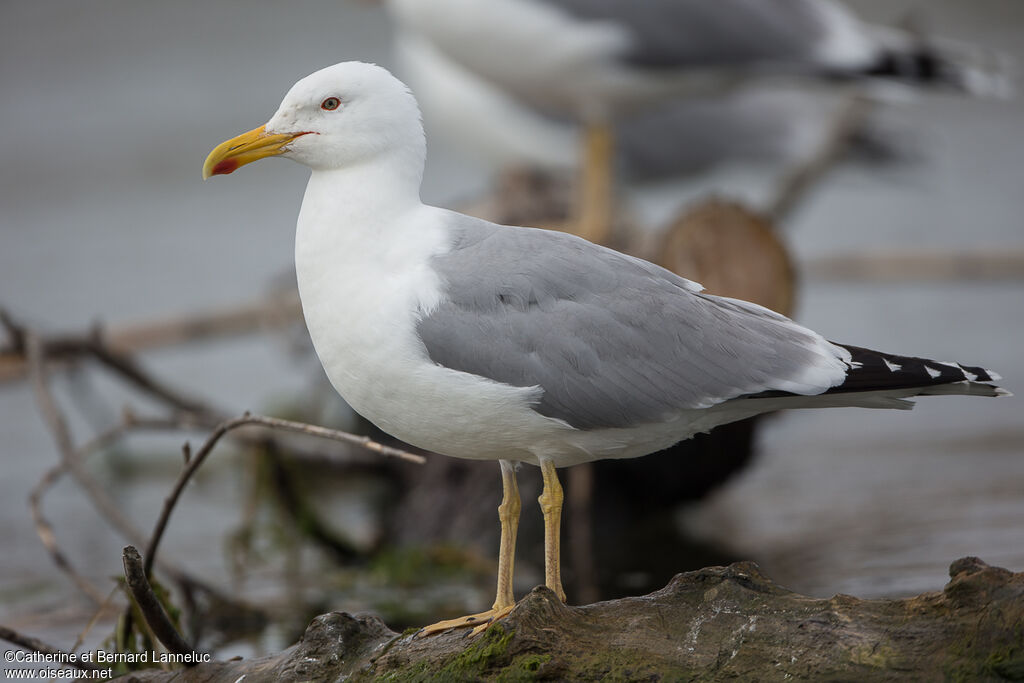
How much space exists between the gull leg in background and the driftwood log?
330cm

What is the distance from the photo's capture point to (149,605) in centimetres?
320

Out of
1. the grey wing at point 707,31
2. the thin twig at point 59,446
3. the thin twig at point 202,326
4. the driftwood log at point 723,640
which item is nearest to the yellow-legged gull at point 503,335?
the driftwood log at point 723,640

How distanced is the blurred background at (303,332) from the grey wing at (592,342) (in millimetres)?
1495

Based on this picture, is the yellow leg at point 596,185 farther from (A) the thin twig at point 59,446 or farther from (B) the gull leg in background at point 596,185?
(A) the thin twig at point 59,446

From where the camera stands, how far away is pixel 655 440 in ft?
10.6

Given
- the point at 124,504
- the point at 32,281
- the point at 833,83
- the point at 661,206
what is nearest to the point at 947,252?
the point at 833,83

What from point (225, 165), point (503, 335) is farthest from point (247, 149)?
point (503, 335)

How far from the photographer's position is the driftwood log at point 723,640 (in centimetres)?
268

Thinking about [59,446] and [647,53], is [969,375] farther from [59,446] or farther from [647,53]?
[647,53]

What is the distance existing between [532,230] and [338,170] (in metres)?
0.50

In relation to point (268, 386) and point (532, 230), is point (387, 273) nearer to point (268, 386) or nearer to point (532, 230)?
point (532, 230)

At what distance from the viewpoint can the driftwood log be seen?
2.68 meters

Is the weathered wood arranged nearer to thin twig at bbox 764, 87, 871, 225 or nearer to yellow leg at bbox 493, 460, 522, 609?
yellow leg at bbox 493, 460, 522, 609

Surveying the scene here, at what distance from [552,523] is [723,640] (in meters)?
0.56
